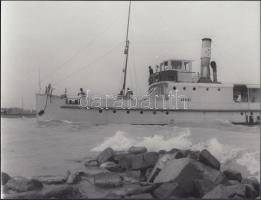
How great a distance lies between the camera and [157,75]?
17719mm

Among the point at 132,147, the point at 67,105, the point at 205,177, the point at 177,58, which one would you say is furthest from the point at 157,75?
the point at 205,177

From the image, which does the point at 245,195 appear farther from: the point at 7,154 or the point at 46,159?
the point at 7,154

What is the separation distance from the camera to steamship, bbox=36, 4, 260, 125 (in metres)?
14.6

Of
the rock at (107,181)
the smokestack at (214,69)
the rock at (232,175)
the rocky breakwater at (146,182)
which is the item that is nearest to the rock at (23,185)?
the rocky breakwater at (146,182)

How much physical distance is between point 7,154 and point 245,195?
6.15 metres

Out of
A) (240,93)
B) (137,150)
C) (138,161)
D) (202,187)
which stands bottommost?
(202,187)

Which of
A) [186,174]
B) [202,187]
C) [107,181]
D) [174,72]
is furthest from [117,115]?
[202,187]

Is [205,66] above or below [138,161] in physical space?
above

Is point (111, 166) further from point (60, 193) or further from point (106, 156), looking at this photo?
point (60, 193)

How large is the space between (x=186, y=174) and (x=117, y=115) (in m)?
8.63

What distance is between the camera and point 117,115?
1502 cm

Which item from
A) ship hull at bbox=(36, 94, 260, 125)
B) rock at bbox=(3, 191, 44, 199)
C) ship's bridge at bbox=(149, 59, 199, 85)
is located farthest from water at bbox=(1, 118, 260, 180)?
ship's bridge at bbox=(149, 59, 199, 85)

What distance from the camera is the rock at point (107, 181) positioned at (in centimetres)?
684

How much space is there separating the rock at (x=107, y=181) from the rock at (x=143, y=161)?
0.88 meters
